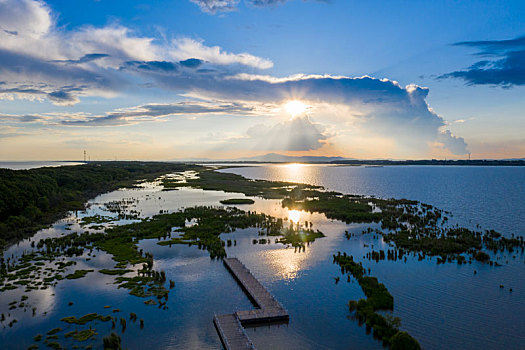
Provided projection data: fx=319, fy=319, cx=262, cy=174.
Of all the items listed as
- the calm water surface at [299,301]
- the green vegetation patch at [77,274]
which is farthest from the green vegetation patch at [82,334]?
the green vegetation patch at [77,274]

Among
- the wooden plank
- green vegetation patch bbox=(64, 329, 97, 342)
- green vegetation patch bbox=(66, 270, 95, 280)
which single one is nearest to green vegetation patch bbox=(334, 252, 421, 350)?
the wooden plank

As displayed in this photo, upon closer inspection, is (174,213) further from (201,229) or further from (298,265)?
(298,265)

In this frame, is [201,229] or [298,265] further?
[201,229]

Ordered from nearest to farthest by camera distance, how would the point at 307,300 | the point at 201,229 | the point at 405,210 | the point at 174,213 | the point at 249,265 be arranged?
the point at 307,300 < the point at 249,265 < the point at 201,229 < the point at 174,213 < the point at 405,210

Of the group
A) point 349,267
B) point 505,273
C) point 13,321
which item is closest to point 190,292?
point 13,321

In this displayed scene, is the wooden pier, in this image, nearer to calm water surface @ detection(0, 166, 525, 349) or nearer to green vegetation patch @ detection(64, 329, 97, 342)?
calm water surface @ detection(0, 166, 525, 349)

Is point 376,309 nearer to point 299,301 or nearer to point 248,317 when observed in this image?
point 299,301

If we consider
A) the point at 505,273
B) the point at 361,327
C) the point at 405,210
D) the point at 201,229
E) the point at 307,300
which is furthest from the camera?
the point at 405,210

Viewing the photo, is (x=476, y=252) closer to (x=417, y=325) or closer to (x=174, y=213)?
(x=417, y=325)
